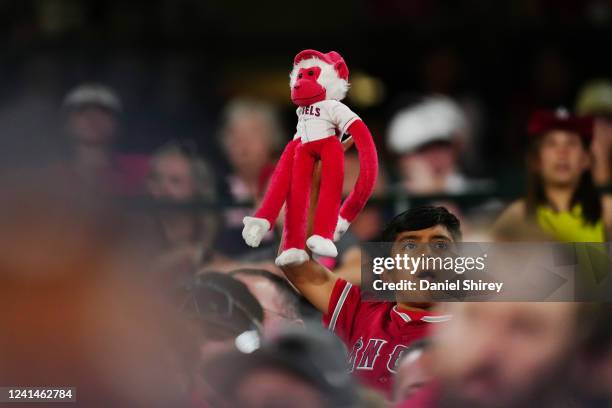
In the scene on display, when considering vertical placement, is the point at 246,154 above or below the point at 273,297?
above

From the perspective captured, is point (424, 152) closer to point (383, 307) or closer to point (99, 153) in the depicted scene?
point (99, 153)

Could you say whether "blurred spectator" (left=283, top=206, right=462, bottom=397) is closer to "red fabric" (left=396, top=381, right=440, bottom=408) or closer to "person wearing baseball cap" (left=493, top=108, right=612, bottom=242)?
"red fabric" (left=396, top=381, right=440, bottom=408)

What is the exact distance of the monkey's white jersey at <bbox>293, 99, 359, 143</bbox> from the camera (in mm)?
1271

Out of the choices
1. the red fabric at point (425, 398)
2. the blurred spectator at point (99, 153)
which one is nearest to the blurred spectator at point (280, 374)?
the red fabric at point (425, 398)

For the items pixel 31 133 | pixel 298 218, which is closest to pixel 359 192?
pixel 298 218

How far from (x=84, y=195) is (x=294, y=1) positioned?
5166mm

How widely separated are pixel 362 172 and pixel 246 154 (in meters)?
1.50

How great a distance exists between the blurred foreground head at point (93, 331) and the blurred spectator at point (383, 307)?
0.23 m

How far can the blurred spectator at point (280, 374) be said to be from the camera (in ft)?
4.62

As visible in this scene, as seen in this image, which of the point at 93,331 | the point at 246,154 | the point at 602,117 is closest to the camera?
the point at 93,331

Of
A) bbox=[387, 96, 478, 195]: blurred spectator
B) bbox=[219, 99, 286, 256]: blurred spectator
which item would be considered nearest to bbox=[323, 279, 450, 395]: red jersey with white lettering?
bbox=[219, 99, 286, 256]: blurred spectator

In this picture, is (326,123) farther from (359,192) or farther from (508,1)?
(508,1)

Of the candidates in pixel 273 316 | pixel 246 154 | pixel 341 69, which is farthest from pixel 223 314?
pixel 246 154

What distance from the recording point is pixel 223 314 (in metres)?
1.47
